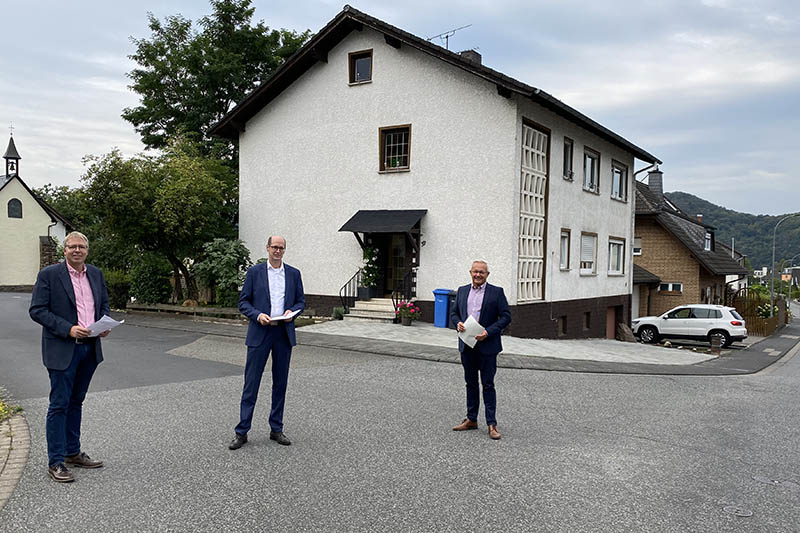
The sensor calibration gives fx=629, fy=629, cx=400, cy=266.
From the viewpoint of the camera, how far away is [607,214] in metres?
23.2

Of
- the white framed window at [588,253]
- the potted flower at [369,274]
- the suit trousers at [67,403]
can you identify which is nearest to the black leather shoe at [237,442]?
the suit trousers at [67,403]

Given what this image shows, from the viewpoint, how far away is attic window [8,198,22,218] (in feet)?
153

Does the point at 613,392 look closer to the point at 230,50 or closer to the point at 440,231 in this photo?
the point at 440,231

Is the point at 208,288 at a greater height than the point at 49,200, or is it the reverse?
the point at 49,200

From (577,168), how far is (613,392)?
1268 cm

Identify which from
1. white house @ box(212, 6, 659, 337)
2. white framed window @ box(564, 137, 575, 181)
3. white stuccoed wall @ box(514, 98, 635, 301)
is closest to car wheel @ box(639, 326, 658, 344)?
white stuccoed wall @ box(514, 98, 635, 301)

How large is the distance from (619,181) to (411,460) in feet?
71.3

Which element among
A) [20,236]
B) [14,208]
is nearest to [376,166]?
[20,236]

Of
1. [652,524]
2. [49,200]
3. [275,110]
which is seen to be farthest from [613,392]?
[49,200]

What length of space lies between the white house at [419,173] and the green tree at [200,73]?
7002mm

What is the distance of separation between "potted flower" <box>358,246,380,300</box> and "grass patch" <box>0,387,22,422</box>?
1123 cm

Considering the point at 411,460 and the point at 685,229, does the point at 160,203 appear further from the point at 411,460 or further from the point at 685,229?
the point at 685,229

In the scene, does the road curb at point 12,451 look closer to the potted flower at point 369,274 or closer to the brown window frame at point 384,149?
the potted flower at point 369,274

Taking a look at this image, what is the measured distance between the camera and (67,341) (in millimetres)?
4961
